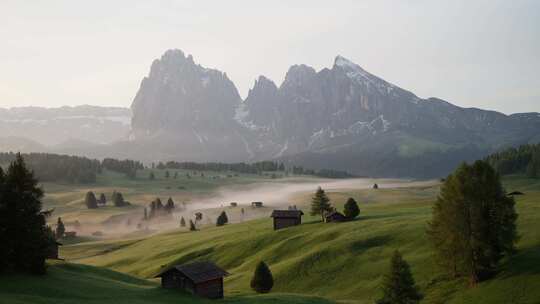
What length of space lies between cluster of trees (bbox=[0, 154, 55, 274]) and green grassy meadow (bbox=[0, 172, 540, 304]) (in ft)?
7.89

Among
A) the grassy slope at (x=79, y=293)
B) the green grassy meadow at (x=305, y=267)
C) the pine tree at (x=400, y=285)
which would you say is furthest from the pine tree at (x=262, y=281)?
the pine tree at (x=400, y=285)

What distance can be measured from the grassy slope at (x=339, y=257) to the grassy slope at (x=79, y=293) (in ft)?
33.7

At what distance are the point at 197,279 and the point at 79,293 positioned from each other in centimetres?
1409

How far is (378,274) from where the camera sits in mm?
A: 66125

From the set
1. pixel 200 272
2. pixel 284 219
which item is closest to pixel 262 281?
pixel 200 272

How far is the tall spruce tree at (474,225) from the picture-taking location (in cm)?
5850

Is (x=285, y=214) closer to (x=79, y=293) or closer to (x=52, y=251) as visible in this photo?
(x=52, y=251)

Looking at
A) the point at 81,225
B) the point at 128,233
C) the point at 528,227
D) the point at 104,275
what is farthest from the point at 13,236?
the point at 81,225

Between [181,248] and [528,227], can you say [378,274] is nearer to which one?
[528,227]

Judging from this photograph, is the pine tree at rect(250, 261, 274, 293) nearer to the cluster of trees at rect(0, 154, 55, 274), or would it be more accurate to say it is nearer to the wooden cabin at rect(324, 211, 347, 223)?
the cluster of trees at rect(0, 154, 55, 274)

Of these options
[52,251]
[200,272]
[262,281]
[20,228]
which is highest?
[20,228]

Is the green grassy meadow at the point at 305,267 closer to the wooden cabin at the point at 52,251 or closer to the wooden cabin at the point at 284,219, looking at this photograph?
the wooden cabin at the point at 52,251

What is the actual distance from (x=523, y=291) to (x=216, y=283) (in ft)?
110

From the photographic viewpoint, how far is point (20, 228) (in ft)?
176
